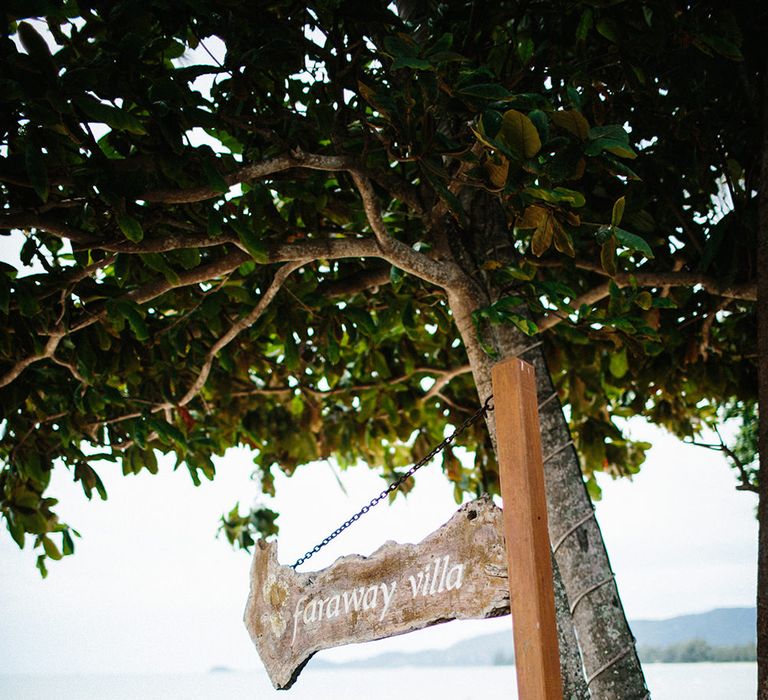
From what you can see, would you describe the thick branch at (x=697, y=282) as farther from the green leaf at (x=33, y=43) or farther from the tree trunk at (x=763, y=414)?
the green leaf at (x=33, y=43)

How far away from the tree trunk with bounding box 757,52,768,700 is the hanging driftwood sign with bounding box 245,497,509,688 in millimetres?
1062

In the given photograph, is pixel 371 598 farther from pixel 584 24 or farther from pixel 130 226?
pixel 584 24

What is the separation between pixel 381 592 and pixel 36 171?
4.02ft

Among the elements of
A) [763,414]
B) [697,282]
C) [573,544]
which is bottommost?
[573,544]

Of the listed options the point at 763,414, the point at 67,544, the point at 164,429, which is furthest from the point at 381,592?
the point at 67,544

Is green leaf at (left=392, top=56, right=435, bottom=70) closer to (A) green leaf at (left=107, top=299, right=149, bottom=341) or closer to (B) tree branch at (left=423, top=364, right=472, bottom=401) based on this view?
(A) green leaf at (left=107, top=299, right=149, bottom=341)

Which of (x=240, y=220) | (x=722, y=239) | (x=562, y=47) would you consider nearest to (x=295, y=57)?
(x=240, y=220)

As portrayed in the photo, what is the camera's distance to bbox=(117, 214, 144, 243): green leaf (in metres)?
2.18

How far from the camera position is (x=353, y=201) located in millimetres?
3119

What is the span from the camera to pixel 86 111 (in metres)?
1.91

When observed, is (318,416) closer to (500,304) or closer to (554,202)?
(500,304)

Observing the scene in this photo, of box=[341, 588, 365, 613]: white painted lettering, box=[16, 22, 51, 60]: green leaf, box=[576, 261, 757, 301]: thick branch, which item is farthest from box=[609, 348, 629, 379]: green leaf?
box=[16, 22, 51, 60]: green leaf

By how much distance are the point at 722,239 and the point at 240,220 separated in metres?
1.54

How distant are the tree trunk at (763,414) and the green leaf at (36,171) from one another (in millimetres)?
1882
